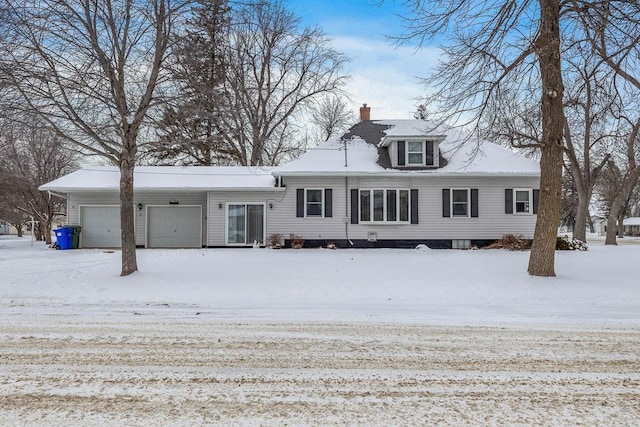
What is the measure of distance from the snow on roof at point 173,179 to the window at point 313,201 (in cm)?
160

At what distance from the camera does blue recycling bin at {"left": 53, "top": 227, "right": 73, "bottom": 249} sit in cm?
1847

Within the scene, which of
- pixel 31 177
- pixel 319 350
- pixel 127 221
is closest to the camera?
pixel 319 350

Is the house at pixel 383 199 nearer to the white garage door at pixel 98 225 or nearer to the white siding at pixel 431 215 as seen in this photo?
the white siding at pixel 431 215

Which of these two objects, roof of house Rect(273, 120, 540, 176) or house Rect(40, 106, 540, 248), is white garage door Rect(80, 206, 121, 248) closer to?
house Rect(40, 106, 540, 248)

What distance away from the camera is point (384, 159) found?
1886 centimetres

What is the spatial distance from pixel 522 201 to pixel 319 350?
16.2m

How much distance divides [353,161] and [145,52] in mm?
10551

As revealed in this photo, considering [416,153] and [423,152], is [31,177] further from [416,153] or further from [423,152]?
[423,152]

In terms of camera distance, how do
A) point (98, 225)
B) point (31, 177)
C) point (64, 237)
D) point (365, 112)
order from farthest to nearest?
point (31, 177) < point (365, 112) < point (98, 225) < point (64, 237)

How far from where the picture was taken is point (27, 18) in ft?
27.3

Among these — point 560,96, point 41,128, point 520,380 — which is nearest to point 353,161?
point 560,96

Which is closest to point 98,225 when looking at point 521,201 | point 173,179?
point 173,179

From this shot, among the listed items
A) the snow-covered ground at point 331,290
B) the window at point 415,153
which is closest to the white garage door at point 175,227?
the snow-covered ground at point 331,290

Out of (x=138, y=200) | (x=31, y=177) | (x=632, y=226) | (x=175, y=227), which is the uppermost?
(x=31, y=177)
